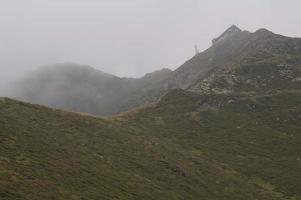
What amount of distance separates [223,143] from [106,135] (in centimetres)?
2285

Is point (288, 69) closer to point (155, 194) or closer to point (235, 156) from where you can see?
point (235, 156)

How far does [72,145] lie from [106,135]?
11833mm

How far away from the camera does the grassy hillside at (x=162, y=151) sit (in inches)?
1715

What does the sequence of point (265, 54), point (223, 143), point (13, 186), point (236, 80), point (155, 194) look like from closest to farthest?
point (13, 186) < point (155, 194) < point (223, 143) < point (236, 80) < point (265, 54)

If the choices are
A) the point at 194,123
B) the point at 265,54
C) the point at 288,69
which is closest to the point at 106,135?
the point at 194,123

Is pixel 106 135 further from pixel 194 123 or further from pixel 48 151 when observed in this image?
pixel 194 123

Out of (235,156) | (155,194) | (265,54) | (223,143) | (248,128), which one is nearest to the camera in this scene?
(155,194)

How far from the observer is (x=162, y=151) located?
68.1 metres

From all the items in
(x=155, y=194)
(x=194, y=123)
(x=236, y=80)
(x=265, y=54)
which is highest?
(x=265, y=54)

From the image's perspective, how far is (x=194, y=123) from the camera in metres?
89.6

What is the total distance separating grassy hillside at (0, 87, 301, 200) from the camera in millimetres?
43562

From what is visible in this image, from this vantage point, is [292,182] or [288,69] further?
[288,69]

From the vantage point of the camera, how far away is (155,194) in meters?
48.3

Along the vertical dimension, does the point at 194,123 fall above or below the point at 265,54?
below
